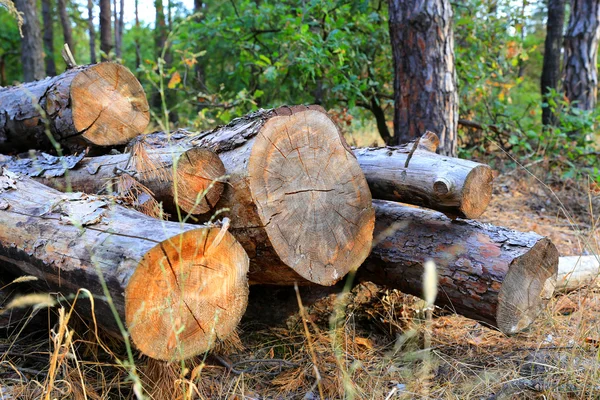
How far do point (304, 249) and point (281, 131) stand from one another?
60 centimetres

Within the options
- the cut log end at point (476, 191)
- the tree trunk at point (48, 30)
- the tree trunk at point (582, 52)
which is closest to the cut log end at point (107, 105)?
the cut log end at point (476, 191)

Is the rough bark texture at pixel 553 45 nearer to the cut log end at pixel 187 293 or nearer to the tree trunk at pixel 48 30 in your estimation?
the cut log end at pixel 187 293

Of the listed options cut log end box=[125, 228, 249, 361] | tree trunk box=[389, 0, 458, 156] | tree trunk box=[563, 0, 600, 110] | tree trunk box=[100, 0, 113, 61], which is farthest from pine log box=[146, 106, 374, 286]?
tree trunk box=[563, 0, 600, 110]

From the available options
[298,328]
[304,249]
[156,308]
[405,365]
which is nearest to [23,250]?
[156,308]

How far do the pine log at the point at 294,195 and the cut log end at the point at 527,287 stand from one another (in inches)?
29.7

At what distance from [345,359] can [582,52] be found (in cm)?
684

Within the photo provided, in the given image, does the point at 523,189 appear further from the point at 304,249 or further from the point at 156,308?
the point at 156,308

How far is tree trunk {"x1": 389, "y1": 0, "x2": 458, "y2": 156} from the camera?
485cm

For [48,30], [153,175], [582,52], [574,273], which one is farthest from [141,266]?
[48,30]

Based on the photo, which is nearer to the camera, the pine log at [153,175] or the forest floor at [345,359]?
the forest floor at [345,359]

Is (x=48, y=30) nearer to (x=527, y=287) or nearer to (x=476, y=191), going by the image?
(x=476, y=191)

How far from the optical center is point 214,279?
7.25 ft

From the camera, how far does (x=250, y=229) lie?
2562mm

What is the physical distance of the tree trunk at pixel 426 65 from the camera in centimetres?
485
